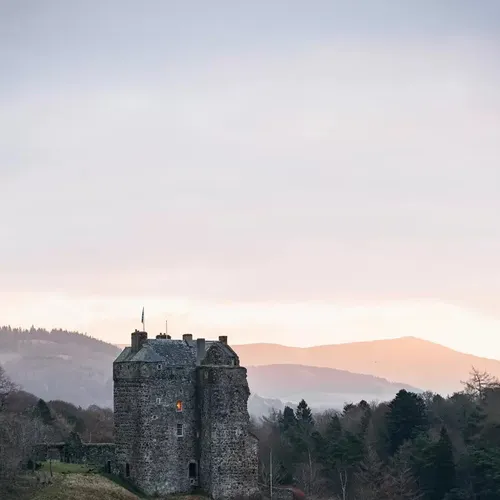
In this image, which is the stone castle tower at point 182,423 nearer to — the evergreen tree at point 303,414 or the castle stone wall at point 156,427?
the castle stone wall at point 156,427

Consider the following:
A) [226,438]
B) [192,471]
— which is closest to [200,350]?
[226,438]

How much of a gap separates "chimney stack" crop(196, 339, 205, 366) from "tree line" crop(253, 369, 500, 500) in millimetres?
11212

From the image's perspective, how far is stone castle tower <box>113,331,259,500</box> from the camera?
65.6 m

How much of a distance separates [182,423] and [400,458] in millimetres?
25431

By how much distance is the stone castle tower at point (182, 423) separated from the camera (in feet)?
215

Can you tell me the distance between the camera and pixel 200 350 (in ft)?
226

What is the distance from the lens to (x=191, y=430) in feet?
221

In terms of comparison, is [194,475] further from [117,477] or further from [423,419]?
[423,419]

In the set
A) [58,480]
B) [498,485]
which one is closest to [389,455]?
[498,485]

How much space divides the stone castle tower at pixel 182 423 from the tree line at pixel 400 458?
7.25 metres

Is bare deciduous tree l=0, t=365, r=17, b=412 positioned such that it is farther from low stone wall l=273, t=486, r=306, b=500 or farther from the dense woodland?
low stone wall l=273, t=486, r=306, b=500

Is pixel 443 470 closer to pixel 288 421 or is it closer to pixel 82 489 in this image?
pixel 82 489

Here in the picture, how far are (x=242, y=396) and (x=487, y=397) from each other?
1422 inches

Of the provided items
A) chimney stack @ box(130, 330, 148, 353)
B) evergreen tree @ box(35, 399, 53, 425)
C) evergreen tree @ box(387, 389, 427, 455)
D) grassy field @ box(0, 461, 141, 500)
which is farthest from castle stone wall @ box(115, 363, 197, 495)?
evergreen tree @ box(387, 389, 427, 455)
